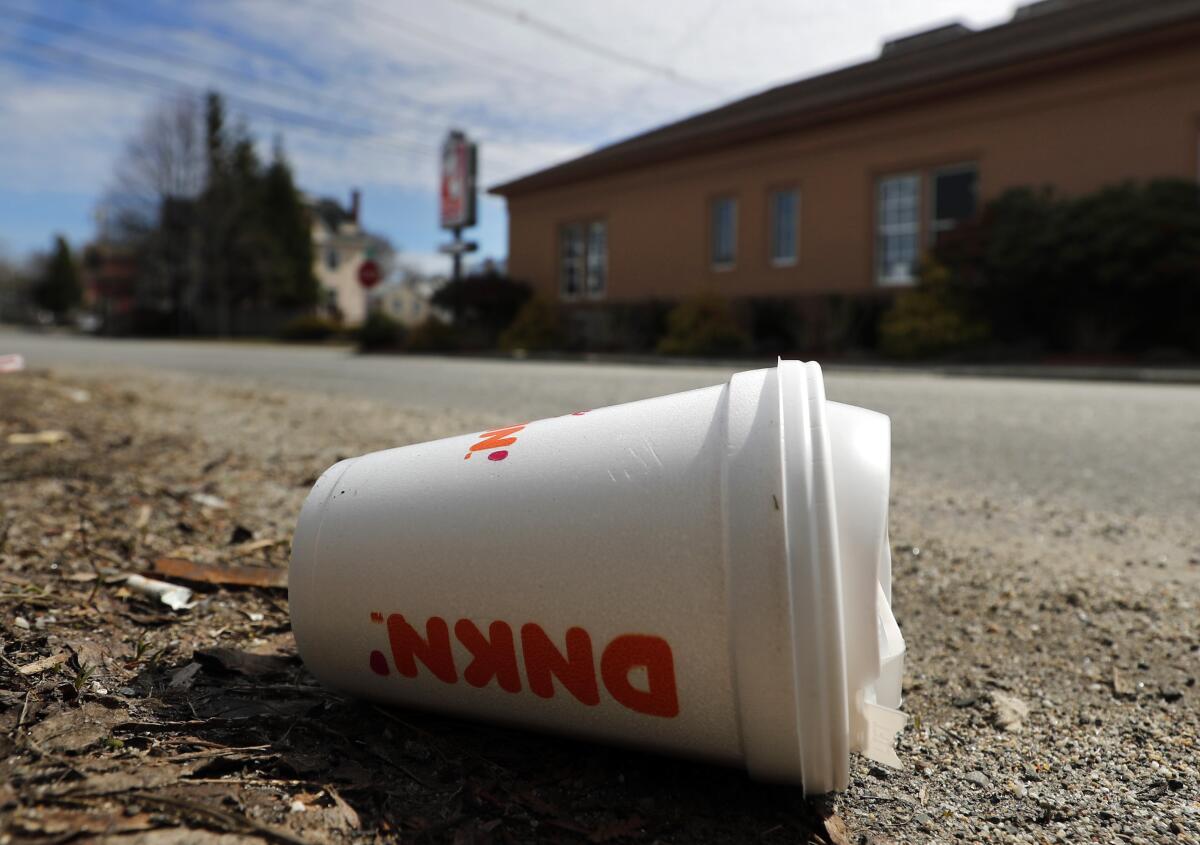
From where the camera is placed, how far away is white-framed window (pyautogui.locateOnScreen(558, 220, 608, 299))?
26141 millimetres

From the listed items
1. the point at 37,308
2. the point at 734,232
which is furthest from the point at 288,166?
the point at 37,308

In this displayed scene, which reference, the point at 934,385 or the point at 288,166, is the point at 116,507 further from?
the point at 288,166

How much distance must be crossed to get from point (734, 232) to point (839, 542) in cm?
2159

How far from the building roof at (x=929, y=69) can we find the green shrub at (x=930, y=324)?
13.7 feet

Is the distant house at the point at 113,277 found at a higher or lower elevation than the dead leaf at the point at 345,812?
higher

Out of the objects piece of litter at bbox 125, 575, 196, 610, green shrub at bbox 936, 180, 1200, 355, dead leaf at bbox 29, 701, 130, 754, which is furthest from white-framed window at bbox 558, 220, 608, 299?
dead leaf at bbox 29, 701, 130, 754

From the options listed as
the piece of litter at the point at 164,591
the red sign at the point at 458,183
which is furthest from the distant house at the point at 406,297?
the piece of litter at the point at 164,591

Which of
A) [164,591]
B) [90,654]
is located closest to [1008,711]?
[90,654]

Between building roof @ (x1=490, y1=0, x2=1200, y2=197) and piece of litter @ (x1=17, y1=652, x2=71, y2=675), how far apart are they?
18.2m

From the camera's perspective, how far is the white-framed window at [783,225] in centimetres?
2120

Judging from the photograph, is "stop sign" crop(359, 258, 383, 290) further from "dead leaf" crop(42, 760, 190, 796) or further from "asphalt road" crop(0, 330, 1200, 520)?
"dead leaf" crop(42, 760, 190, 796)

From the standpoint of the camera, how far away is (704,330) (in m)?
19.3

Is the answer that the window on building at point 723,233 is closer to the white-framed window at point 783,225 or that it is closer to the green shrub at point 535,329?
the white-framed window at point 783,225

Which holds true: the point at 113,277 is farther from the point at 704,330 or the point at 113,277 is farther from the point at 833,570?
the point at 833,570
